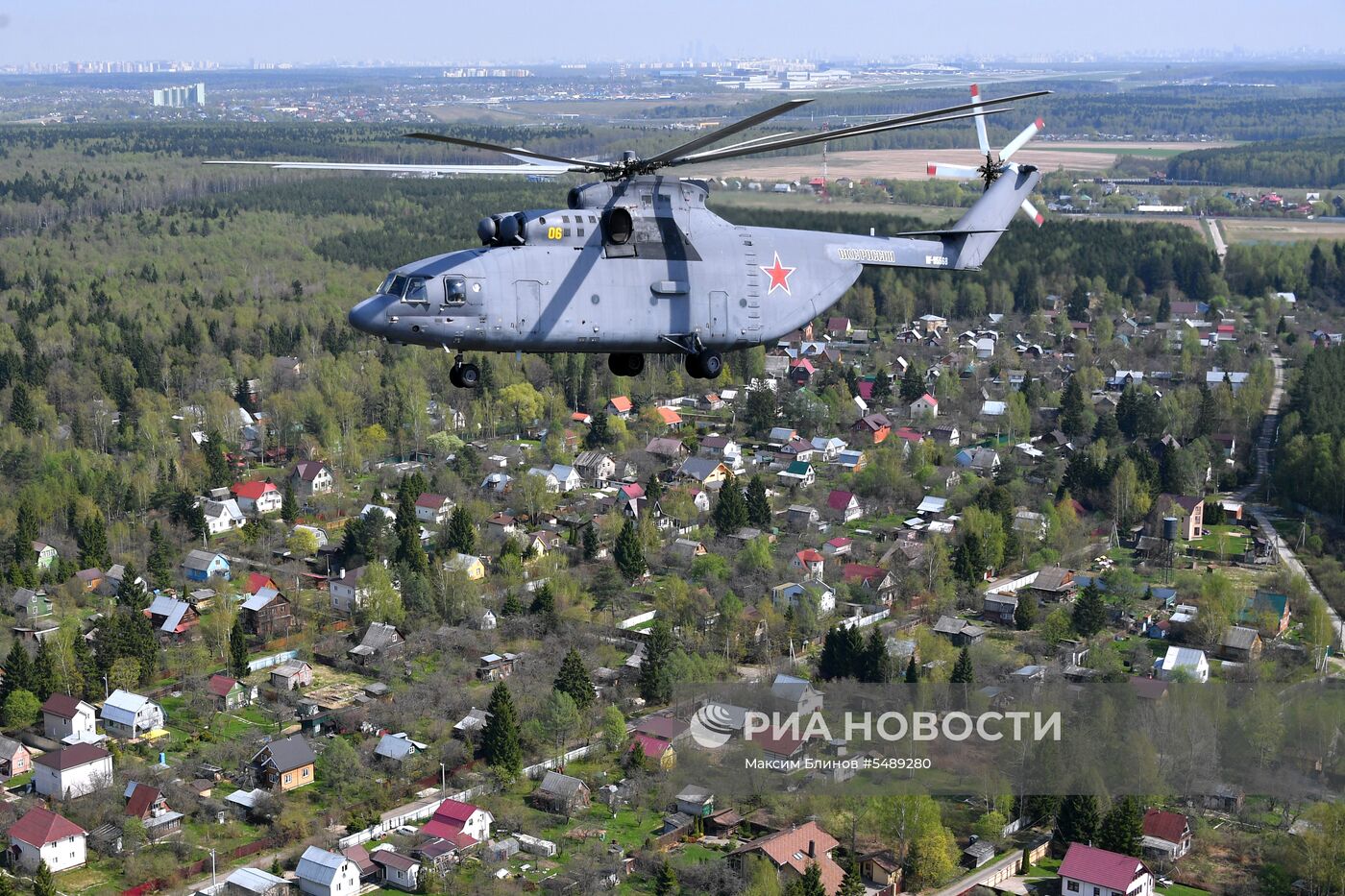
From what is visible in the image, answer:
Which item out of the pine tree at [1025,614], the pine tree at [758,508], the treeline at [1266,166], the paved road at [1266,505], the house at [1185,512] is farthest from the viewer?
the treeline at [1266,166]

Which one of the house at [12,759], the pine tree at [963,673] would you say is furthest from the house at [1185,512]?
the house at [12,759]

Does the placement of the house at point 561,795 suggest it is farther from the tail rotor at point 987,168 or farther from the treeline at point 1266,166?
the treeline at point 1266,166

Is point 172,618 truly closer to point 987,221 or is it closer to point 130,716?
point 130,716

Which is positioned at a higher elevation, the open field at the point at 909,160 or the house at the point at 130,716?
the open field at the point at 909,160

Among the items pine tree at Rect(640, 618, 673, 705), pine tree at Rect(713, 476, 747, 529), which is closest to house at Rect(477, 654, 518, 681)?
pine tree at Rect(640, 618, 673, 705)

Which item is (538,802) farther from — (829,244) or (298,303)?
(298,303)

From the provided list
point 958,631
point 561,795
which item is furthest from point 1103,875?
point 958,631

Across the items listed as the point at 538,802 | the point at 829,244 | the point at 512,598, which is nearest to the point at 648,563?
the point at 512,598
